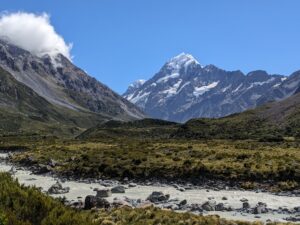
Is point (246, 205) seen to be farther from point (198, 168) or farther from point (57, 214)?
point (57, 214)

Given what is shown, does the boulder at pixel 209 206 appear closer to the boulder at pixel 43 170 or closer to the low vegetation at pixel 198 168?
the low vegetation at pixel 198 168

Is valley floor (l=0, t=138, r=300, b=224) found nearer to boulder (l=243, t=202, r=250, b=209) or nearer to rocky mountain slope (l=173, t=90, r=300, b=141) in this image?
boulder (l=243, t=202, r=250, b=209)

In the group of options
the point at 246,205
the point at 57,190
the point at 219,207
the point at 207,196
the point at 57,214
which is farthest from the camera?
the point at 57,190

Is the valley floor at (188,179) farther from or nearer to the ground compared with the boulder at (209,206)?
farther from the ground

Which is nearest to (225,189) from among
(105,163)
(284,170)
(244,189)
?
(244,189)

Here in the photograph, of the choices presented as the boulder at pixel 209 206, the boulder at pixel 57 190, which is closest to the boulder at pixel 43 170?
the boulder at pixel 57 190

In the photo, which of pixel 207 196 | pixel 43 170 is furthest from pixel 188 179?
pixel 43 170

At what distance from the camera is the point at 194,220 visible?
2506cm

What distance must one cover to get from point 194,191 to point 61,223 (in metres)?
27.9

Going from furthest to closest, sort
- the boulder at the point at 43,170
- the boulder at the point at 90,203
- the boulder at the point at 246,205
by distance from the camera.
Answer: the boulder at the point at 43,170, the boulder at the point at 246,205, the boulder at the point at 90,203

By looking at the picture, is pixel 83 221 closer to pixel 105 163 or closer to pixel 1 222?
pixel 1 222

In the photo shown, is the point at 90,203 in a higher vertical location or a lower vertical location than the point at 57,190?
lower

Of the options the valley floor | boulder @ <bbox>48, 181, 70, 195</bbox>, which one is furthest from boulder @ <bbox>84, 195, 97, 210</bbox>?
boulder @ <bbox>48, 181, 70, 195</bbox>

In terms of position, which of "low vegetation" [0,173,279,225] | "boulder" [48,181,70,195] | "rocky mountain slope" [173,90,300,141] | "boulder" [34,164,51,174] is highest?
"rocky mountain slope" [173,90,300,141]
